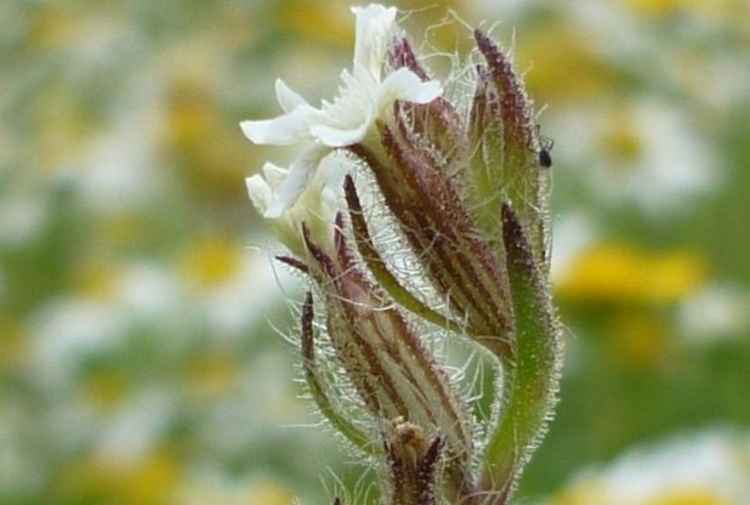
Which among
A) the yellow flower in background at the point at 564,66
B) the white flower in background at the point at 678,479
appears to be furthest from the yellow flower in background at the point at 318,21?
the white flower in background at the point at 678,479

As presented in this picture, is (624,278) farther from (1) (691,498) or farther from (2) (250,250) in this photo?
(1) (691,498)

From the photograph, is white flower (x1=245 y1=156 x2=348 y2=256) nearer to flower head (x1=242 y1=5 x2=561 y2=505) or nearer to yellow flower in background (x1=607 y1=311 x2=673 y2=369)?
flower head (x1=242 y1=5 x2=561 y2=505)

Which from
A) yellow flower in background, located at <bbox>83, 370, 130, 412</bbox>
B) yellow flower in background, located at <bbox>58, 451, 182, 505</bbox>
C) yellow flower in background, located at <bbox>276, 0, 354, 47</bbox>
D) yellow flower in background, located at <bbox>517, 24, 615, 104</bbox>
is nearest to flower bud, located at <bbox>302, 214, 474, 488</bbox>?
yellow flower in background, located at <bbox>58, 451, 182, 505</bbox>

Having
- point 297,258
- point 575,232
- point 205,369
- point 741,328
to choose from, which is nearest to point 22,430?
point 205,369

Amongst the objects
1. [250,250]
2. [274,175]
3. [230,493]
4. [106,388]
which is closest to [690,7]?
[106,388]

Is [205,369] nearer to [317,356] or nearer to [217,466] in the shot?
[217,466]

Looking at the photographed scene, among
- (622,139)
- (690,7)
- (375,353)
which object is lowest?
(375,353)

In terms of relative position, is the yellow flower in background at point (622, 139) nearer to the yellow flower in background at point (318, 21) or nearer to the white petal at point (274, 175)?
the yellow flower in background at point (318, 21)
